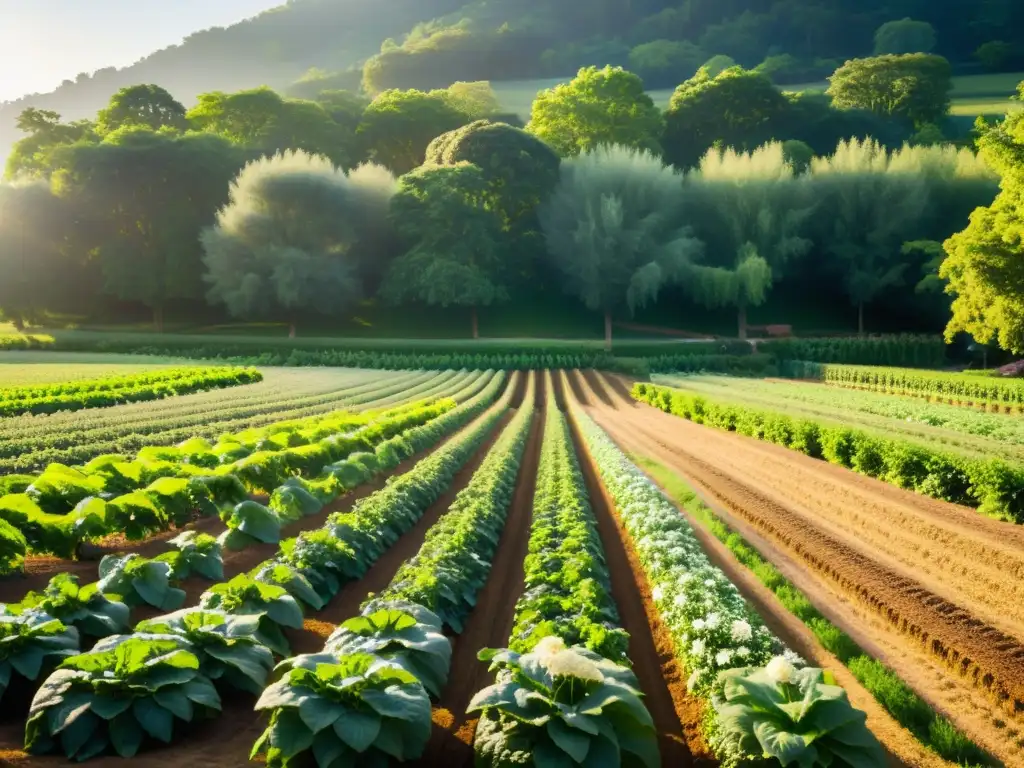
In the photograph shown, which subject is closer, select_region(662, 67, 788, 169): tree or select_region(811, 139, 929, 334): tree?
select_region(811, 139, 929, 334): tree

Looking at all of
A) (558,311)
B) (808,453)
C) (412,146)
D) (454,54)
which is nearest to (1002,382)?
(808,453)

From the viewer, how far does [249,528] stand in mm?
10562

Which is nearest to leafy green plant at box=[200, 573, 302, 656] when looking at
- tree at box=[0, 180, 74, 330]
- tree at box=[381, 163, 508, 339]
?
tree at box=[381, 163, 508, 339]

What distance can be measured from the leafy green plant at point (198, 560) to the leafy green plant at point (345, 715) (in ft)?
11.9

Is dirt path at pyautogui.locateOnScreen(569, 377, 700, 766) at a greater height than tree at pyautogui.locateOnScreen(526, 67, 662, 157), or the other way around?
tree at pyautogui.locateOnScreen(526, 67, 662, 157)

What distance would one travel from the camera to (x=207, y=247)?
54188mm

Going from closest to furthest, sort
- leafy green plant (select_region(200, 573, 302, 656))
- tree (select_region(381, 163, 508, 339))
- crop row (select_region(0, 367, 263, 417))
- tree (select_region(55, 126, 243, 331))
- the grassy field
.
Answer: leafy green plant (select_region(200, 573, 302, 656)), crop row (select_region(0, 367, 263, 417)), tree (select_region(381, 163, 508, 339)), tree (select_region(55, 126, 243, 331)), the grassy field

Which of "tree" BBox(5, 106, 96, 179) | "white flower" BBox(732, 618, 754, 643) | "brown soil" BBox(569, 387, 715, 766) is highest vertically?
"tree" BBox(5, 106, 96, 179)

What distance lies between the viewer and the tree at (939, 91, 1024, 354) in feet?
99.6

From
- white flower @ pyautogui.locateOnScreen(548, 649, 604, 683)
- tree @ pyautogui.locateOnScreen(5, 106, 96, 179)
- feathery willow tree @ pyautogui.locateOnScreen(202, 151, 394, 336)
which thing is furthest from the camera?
tree @ pyautogui.locateOnScreen(5, 106, 96, 179)

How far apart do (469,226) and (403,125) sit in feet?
85.2

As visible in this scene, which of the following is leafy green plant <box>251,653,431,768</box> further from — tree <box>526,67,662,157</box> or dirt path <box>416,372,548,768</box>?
tree <box>526,67,662,157</box>

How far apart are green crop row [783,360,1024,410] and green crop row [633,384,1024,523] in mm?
10430

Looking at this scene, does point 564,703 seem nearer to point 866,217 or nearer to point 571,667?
point 571,667
